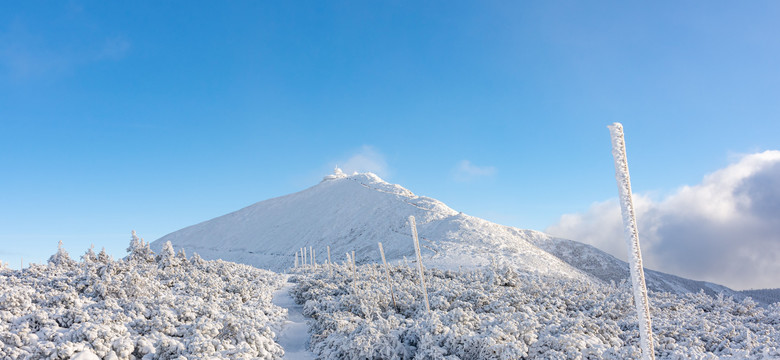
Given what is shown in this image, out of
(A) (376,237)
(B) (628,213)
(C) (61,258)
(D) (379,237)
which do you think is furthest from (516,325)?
(A) (376,237)

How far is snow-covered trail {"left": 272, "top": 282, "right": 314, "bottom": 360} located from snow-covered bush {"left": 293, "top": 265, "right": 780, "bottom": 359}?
423 mm

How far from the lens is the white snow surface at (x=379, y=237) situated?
37.2 m

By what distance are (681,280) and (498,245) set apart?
18.3 metres

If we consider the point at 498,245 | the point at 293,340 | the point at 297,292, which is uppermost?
the point at 498,245

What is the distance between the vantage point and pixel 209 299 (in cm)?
1739

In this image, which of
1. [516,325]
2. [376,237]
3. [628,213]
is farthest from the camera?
[376,237]

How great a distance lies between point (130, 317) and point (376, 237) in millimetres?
39601

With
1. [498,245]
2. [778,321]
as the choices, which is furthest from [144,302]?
[498,245]

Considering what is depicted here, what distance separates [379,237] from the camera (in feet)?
169

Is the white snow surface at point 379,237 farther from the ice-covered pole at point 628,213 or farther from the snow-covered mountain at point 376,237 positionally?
the ice-covered pole at point 628,213

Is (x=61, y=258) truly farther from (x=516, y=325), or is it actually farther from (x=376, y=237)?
(x=376, y=237)

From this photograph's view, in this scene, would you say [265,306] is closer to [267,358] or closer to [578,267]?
[267,358]

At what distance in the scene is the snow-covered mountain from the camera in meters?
37.4

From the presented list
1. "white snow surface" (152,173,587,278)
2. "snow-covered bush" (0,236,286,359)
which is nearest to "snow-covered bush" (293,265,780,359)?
"snow-covered bush" (0,236,286,359)
